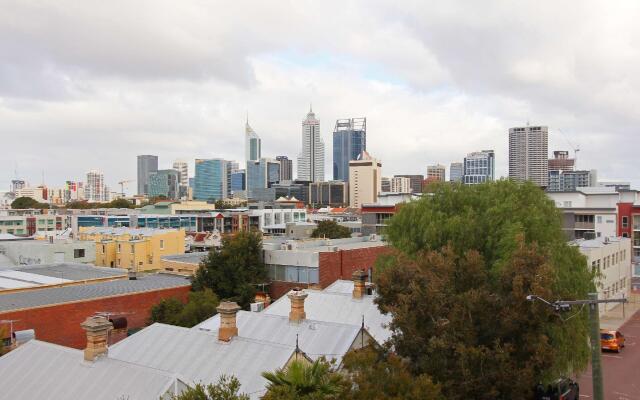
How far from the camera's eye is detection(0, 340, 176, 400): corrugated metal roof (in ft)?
52.5

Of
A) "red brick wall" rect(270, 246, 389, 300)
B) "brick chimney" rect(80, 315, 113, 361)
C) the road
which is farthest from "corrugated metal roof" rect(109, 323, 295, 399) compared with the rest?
"red brick wall" rect(270, 246, 389, 300)

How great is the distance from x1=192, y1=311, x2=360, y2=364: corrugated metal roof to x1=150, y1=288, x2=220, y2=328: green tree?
703cm

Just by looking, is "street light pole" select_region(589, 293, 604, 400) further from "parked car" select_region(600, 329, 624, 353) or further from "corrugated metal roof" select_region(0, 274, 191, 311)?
"corrugated metal roof" select_region(0, 274, 191, 311)

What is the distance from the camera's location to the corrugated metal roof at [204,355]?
17.9m

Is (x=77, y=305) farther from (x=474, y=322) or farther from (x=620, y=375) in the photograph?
(x=620, y=375)

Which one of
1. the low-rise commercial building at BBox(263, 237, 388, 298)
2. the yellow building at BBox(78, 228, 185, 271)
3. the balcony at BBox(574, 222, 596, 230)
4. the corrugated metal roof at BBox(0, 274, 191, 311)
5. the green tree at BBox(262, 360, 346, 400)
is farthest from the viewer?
the balcony at BBox(574, 222, 596, 230)

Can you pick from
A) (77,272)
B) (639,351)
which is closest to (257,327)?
(639,351)

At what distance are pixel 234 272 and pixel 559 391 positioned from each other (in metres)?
24.8

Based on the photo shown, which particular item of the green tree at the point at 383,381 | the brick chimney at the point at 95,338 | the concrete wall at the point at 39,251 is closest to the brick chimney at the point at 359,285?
the green tree at the point at 383,381

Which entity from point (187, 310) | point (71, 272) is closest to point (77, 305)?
point (187, 310)

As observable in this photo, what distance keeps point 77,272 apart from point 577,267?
39.2 meters

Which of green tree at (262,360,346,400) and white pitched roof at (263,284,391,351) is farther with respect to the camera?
white pitched roof at (263,284,391,351)

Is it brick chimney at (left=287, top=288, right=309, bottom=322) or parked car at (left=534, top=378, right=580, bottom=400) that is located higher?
brick chimney at (left=287, top=288, right=309, bottom=322)

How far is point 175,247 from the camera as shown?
225ft
